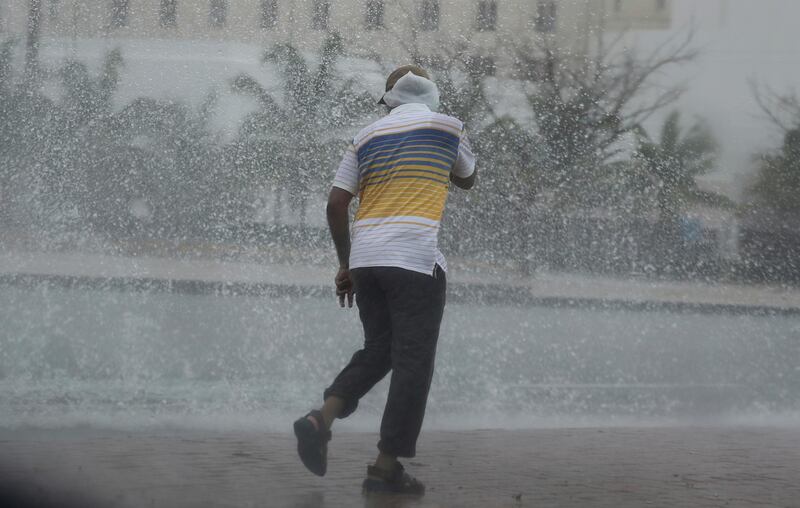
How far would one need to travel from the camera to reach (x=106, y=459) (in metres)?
4.09

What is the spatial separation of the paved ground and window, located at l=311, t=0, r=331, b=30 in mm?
3651

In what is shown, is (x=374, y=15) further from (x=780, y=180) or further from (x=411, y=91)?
(x=411, y=91)

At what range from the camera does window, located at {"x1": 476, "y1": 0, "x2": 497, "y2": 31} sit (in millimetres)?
7918

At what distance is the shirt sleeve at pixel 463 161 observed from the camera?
384cm

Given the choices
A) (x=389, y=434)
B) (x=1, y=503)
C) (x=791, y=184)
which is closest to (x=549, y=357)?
(x=791, y=184)

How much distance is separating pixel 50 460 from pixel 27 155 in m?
3.45

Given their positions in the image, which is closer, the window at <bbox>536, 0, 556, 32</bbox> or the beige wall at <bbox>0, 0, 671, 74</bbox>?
the beige wall at <bbox>0, 0, 671, 74</bbox>

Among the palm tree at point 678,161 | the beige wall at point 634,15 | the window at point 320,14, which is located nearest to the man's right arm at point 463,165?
the palm tree at point 678,161

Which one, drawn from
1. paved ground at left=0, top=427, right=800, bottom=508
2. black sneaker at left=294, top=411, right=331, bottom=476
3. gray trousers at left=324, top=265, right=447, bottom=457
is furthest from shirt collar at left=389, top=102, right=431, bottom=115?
paved ground at left=0, top=427, right=800, bottom=508

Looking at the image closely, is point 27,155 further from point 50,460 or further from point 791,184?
point 791,184

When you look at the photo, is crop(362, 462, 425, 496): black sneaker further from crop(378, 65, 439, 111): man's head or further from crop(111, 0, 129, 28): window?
crop(111, 0, 129, 28): window

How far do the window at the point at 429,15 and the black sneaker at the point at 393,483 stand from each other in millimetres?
4830

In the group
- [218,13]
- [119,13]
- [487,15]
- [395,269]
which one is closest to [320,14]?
[218,13]

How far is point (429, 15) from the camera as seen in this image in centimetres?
795
